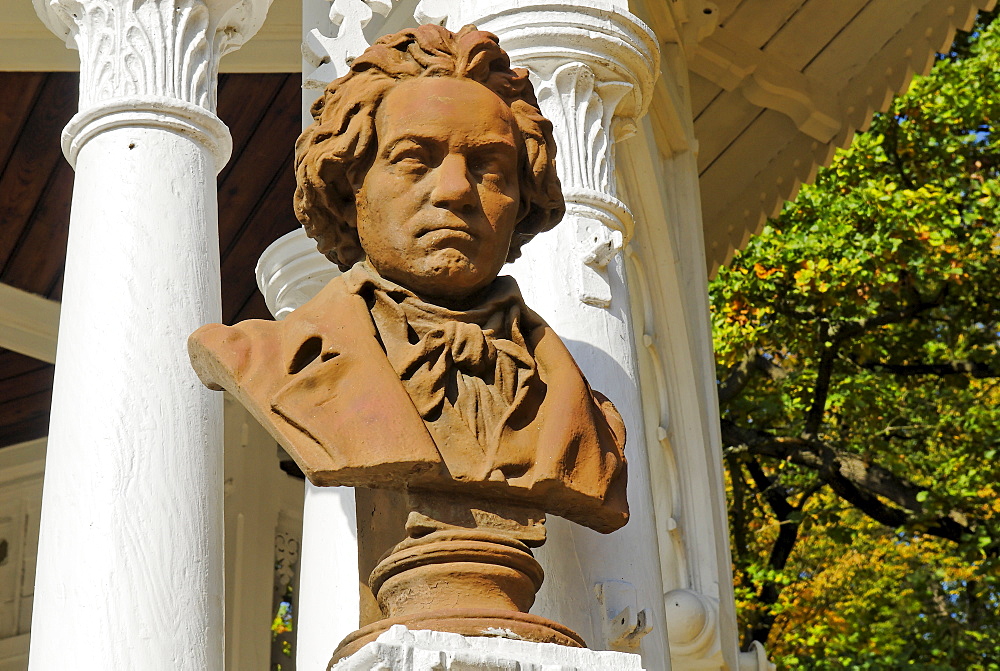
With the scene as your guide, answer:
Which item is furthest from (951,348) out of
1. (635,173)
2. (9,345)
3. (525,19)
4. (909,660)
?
(525,19)

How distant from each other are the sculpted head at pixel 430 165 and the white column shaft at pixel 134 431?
743 mm

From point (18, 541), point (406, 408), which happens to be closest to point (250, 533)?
point (18, 541)

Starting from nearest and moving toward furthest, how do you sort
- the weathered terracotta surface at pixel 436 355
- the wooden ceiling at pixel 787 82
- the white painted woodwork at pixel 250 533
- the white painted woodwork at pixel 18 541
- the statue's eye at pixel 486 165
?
1. the weathered terracotta surface at pixel 436 355
2. the statue's eye at pixel 486 165
3. the wooden ceiling at pixel 787 82
4. the white painted woodwork at pixel 250 533
5. the white painted woodwork at pixel 18 541

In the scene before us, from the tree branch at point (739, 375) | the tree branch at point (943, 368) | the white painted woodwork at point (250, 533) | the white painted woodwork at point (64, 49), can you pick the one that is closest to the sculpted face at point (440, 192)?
the white painted woodwork at point (64, 49)

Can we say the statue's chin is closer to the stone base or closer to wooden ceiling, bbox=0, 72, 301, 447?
the stone base

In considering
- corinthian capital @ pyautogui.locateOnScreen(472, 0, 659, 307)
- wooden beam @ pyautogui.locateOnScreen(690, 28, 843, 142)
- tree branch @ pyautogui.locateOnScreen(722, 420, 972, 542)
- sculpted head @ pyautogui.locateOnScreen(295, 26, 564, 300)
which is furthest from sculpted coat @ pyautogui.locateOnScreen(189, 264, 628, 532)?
tree branch @ pyautogui.locateOnScreen(722, 420, 972, 542)

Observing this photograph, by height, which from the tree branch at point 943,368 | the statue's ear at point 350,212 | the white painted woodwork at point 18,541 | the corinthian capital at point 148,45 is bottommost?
the statue's ear at point 350,212

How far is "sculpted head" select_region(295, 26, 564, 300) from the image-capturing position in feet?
11.9

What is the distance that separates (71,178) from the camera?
9250 mm

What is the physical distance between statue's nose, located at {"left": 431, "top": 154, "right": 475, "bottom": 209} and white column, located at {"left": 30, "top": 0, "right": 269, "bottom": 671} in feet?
3.97

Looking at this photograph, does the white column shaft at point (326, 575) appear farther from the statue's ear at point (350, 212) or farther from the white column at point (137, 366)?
the statue's ear at point (350, 212)

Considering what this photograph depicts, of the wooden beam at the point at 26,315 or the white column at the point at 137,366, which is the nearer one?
the white column at the point at 137,366

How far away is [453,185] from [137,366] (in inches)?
50.6

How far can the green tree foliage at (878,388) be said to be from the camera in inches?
492
